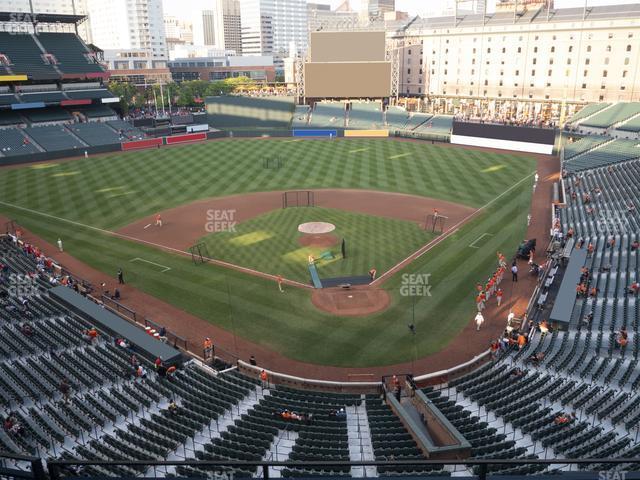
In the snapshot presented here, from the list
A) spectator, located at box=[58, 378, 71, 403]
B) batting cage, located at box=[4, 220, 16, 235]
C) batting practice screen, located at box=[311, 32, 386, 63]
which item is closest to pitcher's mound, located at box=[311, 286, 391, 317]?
spectator, located at box=[58, 378, 71, 403]

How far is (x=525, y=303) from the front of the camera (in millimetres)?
28703

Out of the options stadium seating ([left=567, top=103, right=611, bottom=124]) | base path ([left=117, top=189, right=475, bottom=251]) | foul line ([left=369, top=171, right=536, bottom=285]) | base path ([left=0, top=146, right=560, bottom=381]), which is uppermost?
stadium seating ([left=567, top=103, right=611, bottom=124])

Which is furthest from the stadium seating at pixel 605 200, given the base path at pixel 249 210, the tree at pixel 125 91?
the tree at pixel 125 91

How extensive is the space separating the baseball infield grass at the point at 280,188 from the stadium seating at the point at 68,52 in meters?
23.5

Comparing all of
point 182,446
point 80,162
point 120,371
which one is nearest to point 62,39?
point 80,162

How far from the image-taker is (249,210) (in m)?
46.7

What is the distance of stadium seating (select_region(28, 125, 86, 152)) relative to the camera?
6994cm

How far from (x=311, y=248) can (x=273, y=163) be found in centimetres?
3103

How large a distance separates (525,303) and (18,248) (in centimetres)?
3480

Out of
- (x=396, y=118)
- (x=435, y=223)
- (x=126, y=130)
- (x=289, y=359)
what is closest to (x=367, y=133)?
(x=396, y=118)

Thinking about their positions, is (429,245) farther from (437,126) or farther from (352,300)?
(437,126)

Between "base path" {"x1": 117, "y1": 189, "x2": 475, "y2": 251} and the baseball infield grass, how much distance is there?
1805 millimetres

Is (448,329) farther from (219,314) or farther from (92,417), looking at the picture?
(92,417)

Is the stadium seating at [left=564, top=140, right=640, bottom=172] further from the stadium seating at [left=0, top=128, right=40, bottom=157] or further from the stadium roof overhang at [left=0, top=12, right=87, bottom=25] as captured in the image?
the stadium roof overhang at [left=0, top=12, right=87, bottom=25]
